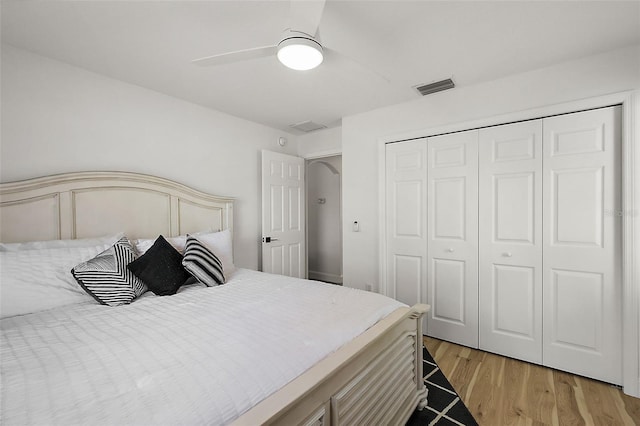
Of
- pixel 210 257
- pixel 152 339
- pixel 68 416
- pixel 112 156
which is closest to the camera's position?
pixel 68 416

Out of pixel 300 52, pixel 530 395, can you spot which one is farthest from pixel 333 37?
pixel 530 395

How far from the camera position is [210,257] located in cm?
222

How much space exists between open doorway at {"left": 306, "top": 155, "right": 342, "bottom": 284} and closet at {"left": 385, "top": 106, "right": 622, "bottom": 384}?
2287 mm

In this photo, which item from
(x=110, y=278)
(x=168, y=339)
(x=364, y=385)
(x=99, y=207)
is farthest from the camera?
(x=99, y=207)

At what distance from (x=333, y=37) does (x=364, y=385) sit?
2070 millimetres

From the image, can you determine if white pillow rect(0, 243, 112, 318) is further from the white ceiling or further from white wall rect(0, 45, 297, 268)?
the white ceiling

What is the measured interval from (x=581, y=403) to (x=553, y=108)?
216 centimetres

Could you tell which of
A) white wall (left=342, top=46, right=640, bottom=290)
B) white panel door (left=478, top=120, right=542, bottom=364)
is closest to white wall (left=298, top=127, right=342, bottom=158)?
white wall (left=342, top=46, right=640, bottom=290)

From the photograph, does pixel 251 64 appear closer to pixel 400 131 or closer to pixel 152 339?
pixel 400 131

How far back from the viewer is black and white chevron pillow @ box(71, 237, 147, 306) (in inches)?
67.2

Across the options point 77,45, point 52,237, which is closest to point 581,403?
point 52,237

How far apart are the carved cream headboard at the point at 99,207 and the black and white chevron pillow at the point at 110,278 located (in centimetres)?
54

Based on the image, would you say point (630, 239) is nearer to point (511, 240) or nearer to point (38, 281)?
point (511, 240)

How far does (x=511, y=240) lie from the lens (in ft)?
8.25
